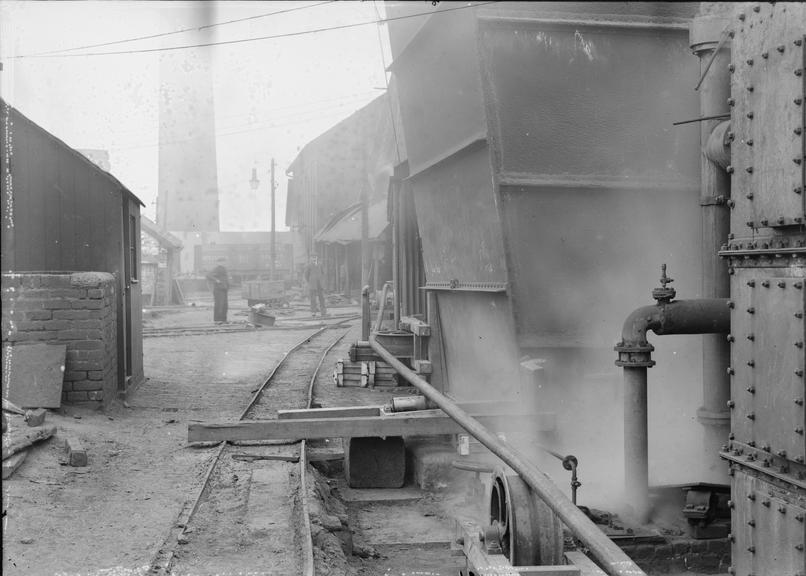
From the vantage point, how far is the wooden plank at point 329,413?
302 inches

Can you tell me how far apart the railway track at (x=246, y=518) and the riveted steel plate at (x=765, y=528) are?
2.29m

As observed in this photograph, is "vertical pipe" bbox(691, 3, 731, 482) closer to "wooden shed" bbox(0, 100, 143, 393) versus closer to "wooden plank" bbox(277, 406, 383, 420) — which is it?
"wooden plank" bbox(277, 406, 383, 420)

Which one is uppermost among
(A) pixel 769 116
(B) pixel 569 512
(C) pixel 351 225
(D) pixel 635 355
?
(C) pixel 351 225

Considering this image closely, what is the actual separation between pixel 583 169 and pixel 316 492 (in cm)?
338

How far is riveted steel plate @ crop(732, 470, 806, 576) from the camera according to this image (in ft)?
11.0

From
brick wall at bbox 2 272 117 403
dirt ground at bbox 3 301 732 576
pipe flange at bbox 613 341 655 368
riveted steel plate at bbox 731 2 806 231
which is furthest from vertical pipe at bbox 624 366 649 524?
brick wall at bbox 2 272 117 403

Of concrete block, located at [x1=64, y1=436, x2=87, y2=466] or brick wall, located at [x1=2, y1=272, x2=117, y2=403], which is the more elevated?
brick wall, located at [x1=2, y1=272, x2=117, y2=403]

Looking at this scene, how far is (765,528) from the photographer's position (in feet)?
11.7

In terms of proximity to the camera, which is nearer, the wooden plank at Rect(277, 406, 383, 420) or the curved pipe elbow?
the curved pipe elbow

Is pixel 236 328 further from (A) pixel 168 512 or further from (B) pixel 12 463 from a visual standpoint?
(A) pixel 168 512

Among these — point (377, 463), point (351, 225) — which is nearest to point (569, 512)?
point (377, 463)

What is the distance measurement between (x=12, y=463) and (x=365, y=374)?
6.34 meters

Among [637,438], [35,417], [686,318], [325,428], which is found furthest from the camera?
[35,417]

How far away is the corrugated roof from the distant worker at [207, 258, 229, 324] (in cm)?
1013
